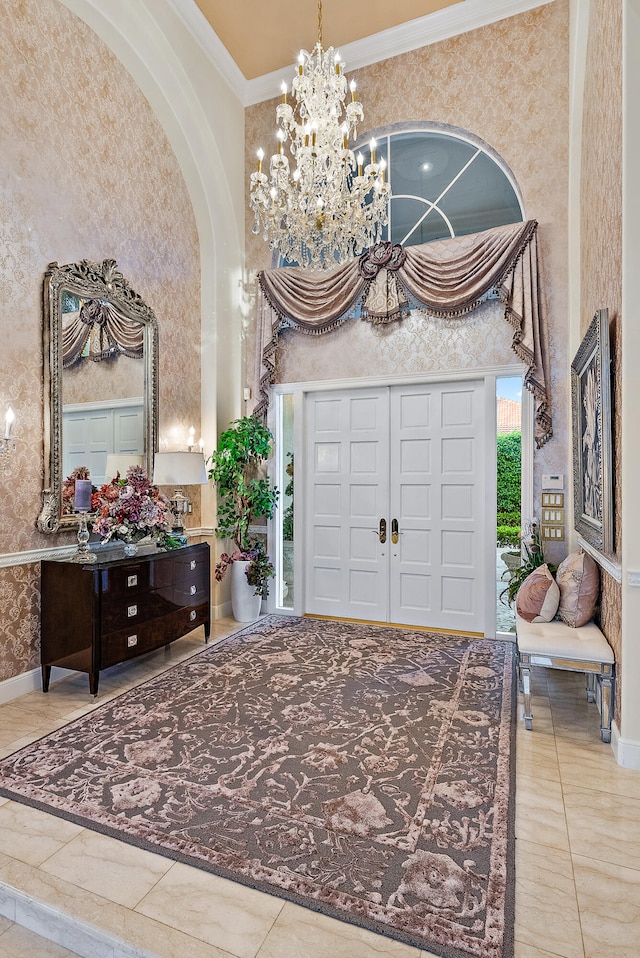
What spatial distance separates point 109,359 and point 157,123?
89.4 inches

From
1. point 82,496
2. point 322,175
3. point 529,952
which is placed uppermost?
point 322,175

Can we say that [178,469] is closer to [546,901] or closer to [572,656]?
[572,656]

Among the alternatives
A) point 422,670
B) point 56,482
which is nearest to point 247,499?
point 56,482

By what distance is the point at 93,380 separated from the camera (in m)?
4.06

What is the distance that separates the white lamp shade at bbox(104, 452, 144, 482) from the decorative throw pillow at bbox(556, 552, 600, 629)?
133 inches

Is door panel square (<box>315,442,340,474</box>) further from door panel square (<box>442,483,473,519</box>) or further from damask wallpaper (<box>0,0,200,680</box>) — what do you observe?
damask wallpaper (<box>0,0,200,680</box>)

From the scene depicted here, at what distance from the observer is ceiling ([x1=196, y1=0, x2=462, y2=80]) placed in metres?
4.78

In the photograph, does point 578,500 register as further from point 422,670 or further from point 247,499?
point 247,499

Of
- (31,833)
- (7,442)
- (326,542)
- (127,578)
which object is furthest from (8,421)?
(326,542)

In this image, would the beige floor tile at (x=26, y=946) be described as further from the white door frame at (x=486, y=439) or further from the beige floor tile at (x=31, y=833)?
the white door frame at (x=486, y=439)

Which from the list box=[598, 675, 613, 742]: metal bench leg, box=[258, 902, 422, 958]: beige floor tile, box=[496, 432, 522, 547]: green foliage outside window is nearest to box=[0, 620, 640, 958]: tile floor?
box=[258, 902, 422, 958]: beige floor tile

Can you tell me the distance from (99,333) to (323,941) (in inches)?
155

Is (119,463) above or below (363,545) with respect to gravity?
above

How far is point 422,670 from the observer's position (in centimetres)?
393
